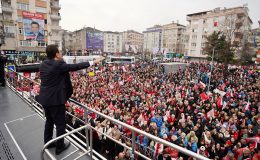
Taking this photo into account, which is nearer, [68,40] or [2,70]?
[2,70]

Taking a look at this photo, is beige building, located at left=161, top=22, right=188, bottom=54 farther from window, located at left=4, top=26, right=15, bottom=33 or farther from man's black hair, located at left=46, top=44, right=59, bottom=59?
man's black hair, located at left=46, top=44, right=59, bottom=59

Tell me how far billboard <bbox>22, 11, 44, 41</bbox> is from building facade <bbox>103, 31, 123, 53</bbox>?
8992 centimetres

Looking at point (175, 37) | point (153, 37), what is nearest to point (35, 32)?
point (175, 37)

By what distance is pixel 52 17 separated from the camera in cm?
4219

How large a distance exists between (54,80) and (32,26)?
28.4 meters

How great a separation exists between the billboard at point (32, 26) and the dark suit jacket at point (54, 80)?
27473 mm

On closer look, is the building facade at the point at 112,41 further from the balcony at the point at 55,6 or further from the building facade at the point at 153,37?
the balcony at the point at 55,6

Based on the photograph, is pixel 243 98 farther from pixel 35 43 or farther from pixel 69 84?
pixel 35 43

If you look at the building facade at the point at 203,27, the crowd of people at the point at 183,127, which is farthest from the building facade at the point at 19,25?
the building facade at the point at 203,27

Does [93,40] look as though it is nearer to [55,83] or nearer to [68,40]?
[55,83]

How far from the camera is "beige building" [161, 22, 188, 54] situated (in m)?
83.7

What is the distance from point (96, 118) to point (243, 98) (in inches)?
430

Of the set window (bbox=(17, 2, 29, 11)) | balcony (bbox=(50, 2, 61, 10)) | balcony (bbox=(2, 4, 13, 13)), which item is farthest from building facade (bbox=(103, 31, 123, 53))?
balcony (bbox=(2, 4, 13, 13))

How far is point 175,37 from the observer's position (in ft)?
277
